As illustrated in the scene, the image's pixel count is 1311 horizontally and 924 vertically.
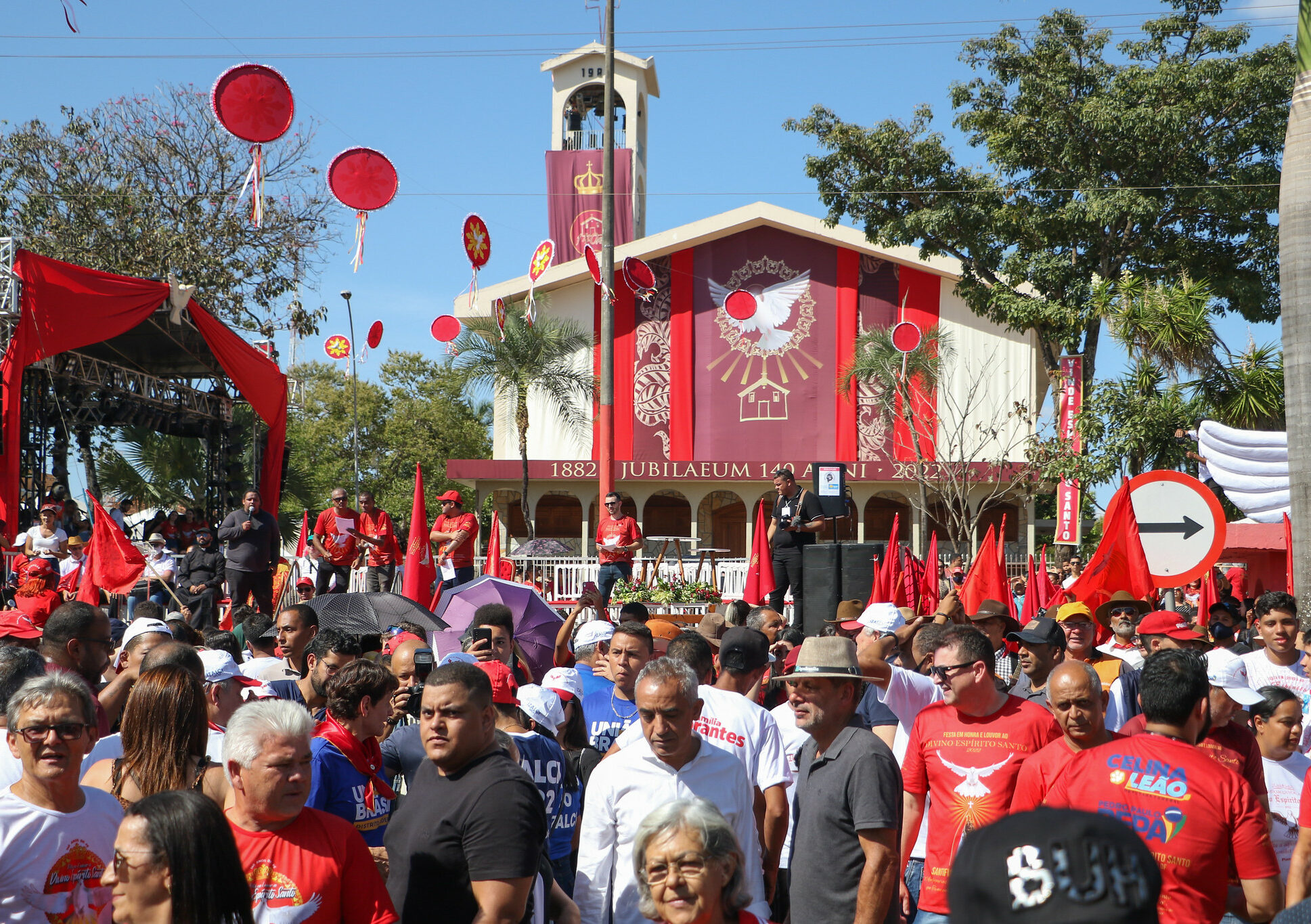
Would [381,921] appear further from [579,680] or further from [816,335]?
[816,335]

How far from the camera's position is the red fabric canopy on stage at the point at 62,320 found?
496 inches

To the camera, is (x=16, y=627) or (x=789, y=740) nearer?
(x=789, y=740)

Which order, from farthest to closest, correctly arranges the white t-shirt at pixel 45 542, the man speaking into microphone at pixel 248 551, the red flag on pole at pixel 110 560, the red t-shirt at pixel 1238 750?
the man speaking into microphone at pixel 248 551
the white t-shirt at pixel 45 542
the red flag on pole at pixel 110 560
the red t-shirt at pixel 1238 750

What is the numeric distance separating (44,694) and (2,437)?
35.5ft

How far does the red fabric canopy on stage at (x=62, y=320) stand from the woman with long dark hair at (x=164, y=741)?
10.3 meters

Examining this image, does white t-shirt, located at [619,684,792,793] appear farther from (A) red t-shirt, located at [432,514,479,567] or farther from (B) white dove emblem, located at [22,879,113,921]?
(A) red t-shirt, located at [432,514,479,567]

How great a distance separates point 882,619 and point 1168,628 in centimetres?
176

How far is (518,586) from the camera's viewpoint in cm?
853

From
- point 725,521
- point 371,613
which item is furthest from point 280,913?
point 725,521

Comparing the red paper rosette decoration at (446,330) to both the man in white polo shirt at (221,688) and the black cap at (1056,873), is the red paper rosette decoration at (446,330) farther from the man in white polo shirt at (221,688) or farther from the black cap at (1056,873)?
the black cap at (1056,873)

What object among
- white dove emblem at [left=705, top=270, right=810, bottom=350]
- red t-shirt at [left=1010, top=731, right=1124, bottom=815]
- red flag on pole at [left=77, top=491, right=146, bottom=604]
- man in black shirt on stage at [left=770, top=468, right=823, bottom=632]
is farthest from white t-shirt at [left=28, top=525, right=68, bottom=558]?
white dove emblem at [left=705, top=270, right=810, bottom=350]

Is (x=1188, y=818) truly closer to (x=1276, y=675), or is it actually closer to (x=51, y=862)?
(x=51, y=862)

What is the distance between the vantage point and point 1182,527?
834 centimetres

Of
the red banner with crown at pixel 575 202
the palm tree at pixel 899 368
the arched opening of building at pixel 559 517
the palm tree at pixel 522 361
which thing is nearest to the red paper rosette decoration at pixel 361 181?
the palm tree at pixel 522 361
